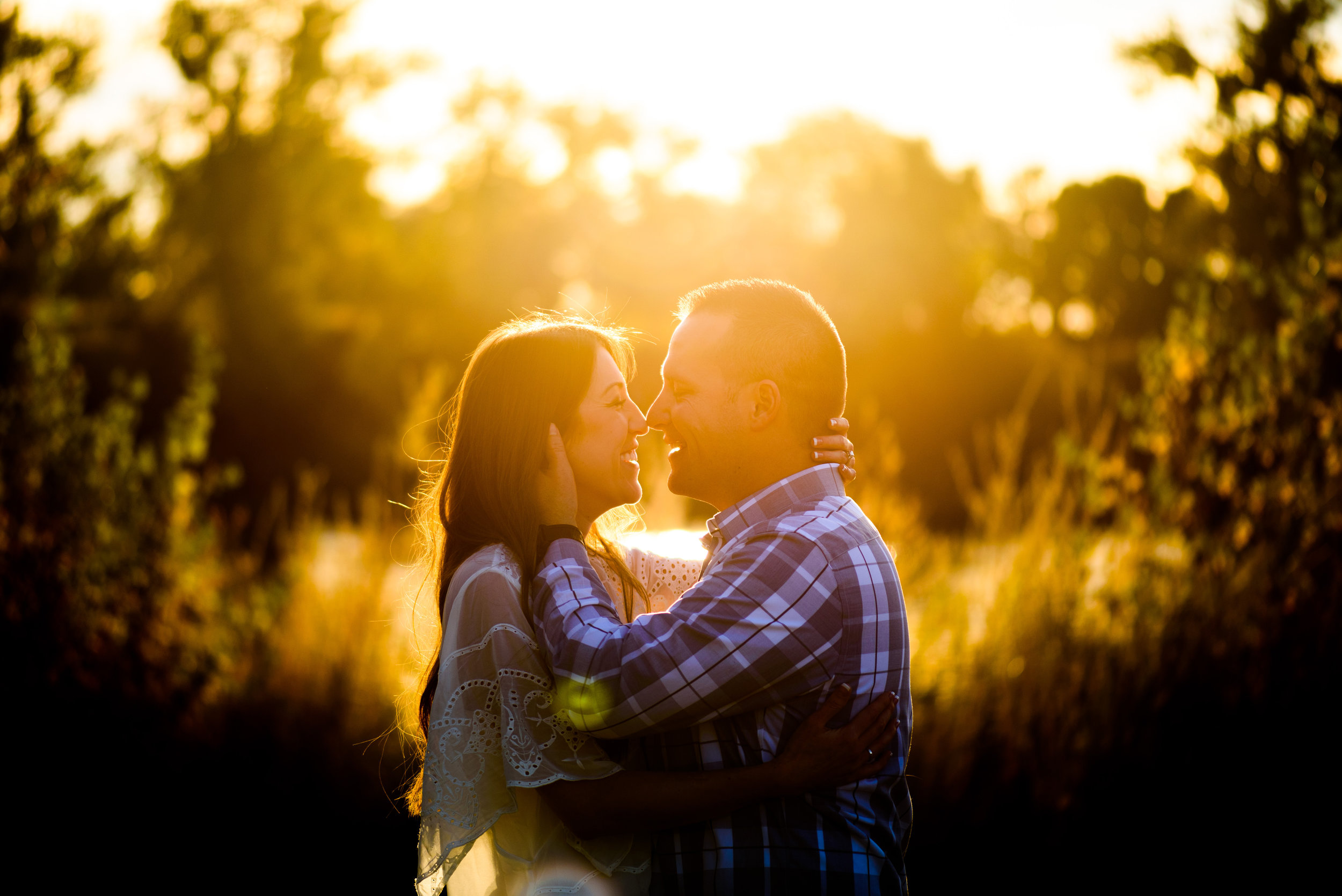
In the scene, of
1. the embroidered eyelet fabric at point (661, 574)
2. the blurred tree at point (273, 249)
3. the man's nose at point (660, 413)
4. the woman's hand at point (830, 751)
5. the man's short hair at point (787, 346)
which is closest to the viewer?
the woman's hand at point (830, 751)

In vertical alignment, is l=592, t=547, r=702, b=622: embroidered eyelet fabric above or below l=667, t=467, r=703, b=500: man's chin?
below

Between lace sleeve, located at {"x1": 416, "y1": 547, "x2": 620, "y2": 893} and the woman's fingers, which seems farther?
the woman's fingers

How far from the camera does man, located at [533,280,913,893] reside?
210cm

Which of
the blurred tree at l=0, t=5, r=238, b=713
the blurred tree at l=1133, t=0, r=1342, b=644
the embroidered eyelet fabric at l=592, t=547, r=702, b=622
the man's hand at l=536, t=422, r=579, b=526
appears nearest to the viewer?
the man's hand at l=536, t=422, r=579, b=526

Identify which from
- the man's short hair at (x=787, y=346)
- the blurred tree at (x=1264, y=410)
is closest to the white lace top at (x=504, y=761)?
the man's short hair at (x=787, y=346)

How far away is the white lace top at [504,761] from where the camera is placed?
2232mm

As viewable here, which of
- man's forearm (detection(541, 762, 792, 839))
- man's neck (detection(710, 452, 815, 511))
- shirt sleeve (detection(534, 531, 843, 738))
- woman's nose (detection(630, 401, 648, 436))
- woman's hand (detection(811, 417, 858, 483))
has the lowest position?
man's forearm (detection(541, 762, 792, 839))

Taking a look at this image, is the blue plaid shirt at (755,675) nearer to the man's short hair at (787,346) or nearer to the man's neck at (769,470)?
the man's neck at (769,470)

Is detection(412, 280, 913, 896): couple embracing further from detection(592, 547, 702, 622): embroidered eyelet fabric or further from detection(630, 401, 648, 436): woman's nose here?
detection(592, 547, 702, 622): embroidered eyelet fabric

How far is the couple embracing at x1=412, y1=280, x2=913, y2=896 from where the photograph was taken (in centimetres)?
213

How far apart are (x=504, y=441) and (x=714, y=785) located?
104 centimetres

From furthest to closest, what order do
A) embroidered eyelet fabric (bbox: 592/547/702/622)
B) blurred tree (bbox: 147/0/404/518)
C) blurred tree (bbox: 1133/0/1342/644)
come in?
1. blurred tree (bbox: 147/0/404/518)
2. blurred tree (bbox: 1133/0/1342/644)
3. embroidered eyelet fabric (bbox: 592/547/702/622)

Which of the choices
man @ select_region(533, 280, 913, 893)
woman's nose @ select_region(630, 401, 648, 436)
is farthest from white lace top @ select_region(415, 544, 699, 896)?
woman's nose @ select_region(630, 401, 648, 436)

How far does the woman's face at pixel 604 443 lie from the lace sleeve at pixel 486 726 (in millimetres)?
428
